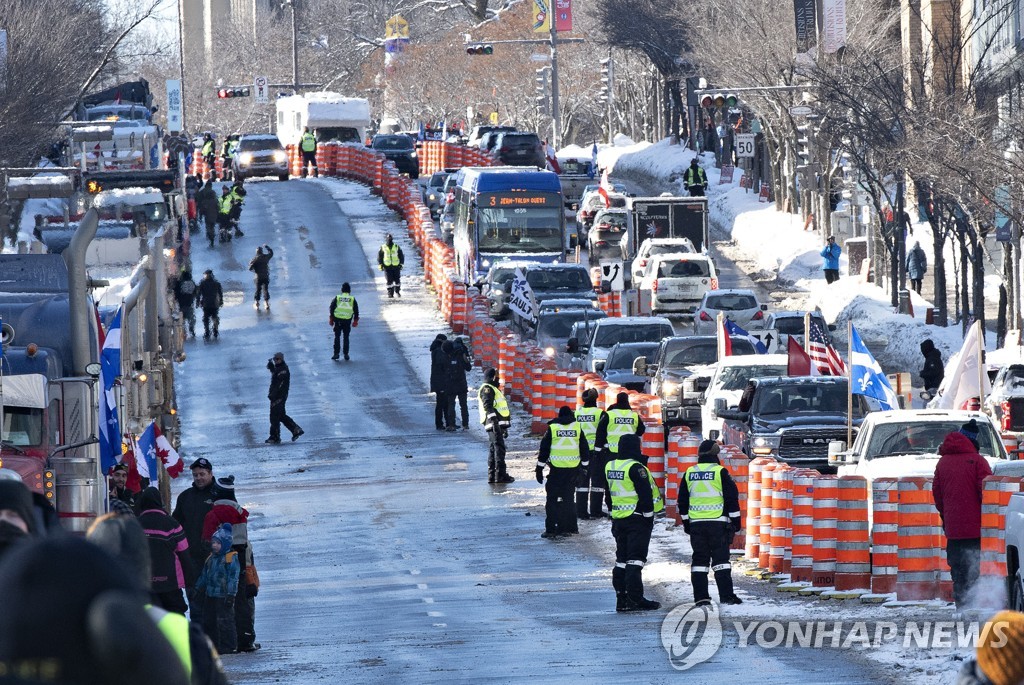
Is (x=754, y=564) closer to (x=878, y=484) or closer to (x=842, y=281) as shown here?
(x=878, y=484)

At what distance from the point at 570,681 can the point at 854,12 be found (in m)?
50.9

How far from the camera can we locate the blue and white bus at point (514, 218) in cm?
4594

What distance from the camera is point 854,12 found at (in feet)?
200

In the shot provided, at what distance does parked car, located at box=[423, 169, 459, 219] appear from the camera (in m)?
65.5

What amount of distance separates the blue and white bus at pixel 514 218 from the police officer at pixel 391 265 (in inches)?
101

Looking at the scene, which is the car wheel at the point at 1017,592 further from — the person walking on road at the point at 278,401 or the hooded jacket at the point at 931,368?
the hooded jacket at the point at 931,368

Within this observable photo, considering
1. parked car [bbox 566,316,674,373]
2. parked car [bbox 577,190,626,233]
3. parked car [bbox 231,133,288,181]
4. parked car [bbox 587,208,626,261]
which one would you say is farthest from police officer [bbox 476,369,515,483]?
parked car [bbox 231,133,288,181]

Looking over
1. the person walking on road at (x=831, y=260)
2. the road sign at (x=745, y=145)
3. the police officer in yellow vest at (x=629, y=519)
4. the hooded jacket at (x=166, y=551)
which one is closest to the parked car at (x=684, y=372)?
the police officer in yellow vest at (x=629, y=519)

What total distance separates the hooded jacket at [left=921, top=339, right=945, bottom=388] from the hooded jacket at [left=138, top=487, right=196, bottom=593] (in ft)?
72.3

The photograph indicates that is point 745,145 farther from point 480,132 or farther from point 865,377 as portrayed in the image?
point 865,377

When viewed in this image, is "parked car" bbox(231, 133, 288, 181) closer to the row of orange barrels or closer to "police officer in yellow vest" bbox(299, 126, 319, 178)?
"police officer in yellow vest" bbox(299, 126, 319, 178)

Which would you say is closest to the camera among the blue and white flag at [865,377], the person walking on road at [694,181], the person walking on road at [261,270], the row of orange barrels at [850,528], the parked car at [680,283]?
the row of orange barrels at [850,528]

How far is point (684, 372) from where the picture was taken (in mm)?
30750

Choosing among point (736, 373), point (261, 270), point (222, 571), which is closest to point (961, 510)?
point (222, 571)
